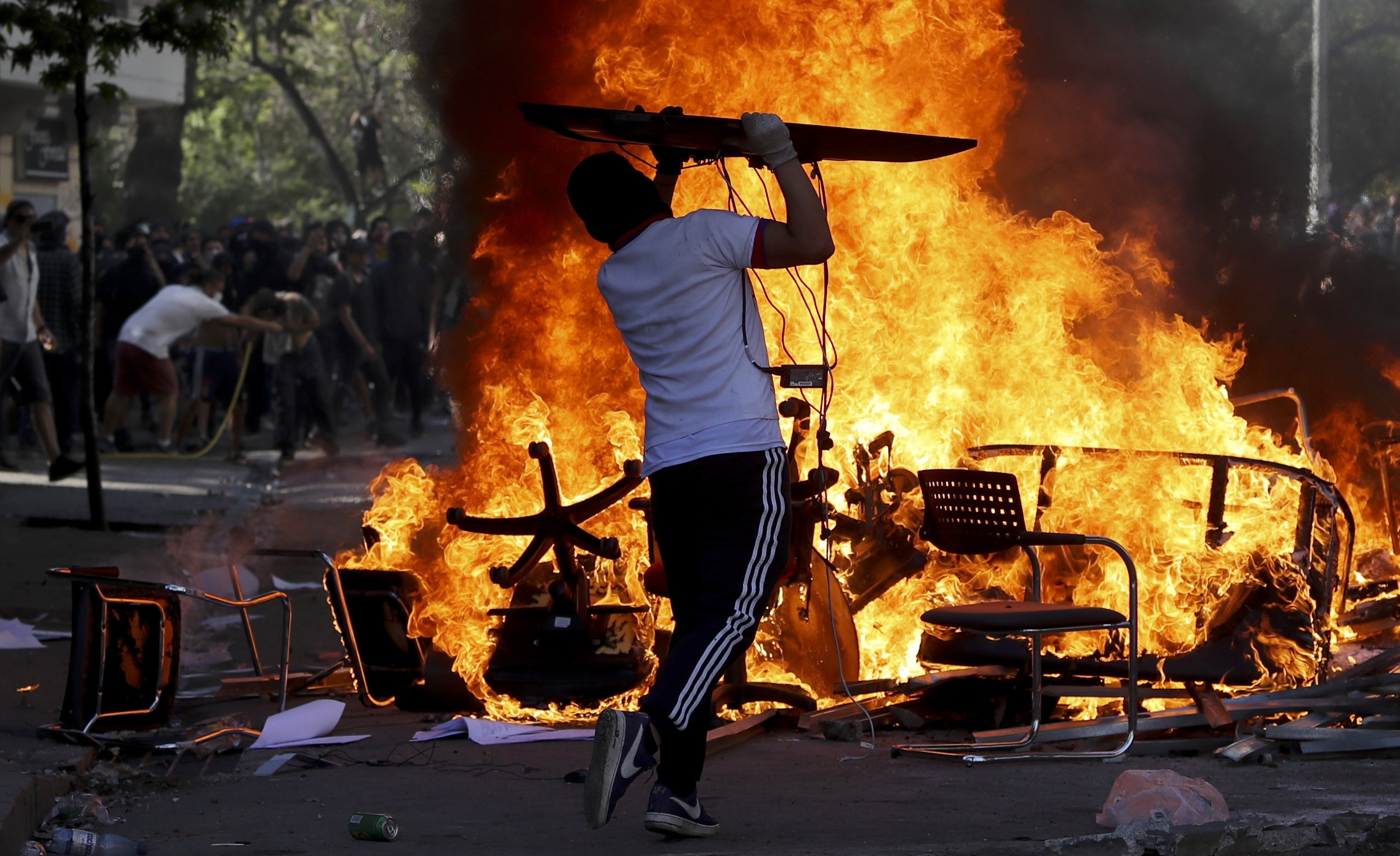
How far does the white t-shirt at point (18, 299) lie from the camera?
13.3 m

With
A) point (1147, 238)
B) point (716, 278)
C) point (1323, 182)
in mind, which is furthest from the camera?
point (1323, 182)

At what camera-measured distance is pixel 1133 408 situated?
8.00 meters

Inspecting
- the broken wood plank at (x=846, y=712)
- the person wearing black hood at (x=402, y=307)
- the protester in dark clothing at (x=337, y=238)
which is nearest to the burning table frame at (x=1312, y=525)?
the broken wood plank at (x=846, y=712)

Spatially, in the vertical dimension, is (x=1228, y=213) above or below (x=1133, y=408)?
above

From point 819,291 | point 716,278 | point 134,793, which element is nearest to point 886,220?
point 819,291

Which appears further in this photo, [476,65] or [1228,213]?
[1228,213]

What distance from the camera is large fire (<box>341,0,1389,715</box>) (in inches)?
307

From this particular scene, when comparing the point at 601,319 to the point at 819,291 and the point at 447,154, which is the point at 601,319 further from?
the point at 447,154

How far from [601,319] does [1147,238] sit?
13.7 feet

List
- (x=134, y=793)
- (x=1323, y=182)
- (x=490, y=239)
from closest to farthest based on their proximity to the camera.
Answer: (x=134, y=793)
(x=490, y=239)
(x=1323, y=182)

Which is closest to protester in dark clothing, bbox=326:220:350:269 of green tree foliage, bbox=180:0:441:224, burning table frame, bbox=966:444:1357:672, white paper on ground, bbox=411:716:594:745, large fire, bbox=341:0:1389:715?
green tree foliage, bbox=180:0:441:224

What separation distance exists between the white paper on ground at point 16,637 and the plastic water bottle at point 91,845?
3670mm

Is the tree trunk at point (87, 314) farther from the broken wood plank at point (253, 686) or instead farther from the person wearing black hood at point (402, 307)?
the person wearing black hood at point (402, 307)

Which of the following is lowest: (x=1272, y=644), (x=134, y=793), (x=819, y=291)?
(x=134, y=793)
